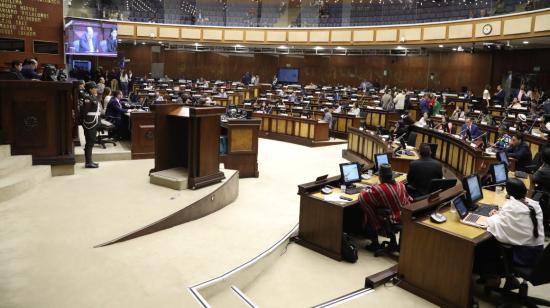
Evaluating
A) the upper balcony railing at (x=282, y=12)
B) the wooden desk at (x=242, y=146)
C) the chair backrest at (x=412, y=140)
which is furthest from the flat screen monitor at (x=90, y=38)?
the chair backrest at (x=412, y=140)

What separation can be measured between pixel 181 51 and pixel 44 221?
24.0 metres

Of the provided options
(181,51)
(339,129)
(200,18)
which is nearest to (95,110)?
(339,129)

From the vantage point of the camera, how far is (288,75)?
2858cm

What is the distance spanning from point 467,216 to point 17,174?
5.72 meters

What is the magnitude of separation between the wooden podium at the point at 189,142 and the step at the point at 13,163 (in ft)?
5.90

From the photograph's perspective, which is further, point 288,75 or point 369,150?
point 288,75

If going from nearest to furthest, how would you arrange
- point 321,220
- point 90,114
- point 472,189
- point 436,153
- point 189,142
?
point 472,189 < point 321,220 < point 189,142 < point 90,114 < point 436,153

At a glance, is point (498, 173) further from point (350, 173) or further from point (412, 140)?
point (412, 140)

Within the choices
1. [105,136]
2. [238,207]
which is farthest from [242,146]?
[105,136]

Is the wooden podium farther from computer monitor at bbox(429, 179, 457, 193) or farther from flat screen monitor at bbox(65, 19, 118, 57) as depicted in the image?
flat screen monitor at bbox(65, 19, 118, 57)

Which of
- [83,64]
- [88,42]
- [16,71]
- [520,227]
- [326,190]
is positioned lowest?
[326,190]

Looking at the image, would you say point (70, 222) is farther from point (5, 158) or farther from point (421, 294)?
point (421, 294)

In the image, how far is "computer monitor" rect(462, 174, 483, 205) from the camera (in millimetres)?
5164

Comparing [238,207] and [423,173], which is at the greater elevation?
[423,173]
